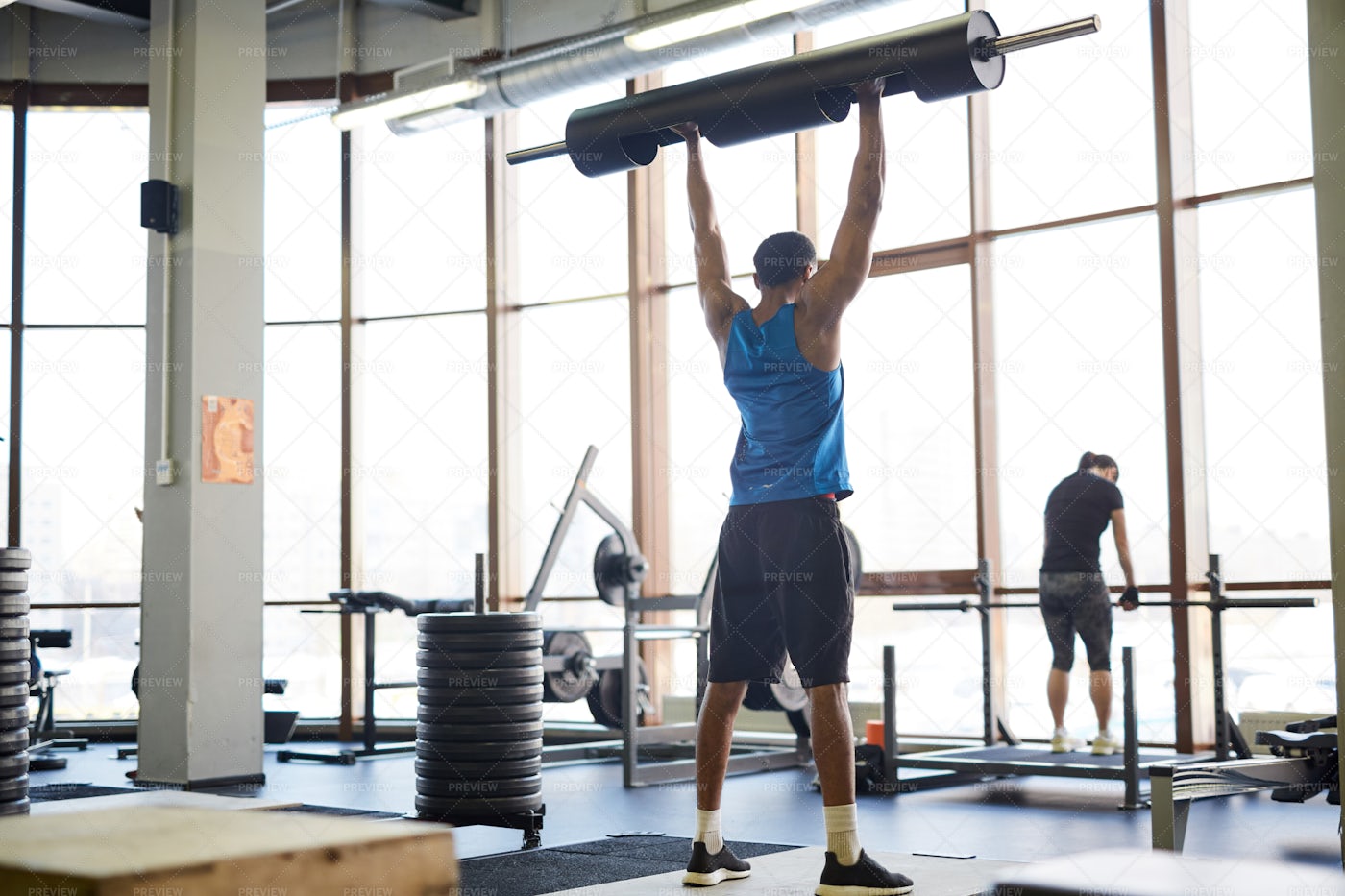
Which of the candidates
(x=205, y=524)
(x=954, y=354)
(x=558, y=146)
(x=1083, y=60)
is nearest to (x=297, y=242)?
(x=205, y=524)

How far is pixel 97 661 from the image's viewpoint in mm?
8492

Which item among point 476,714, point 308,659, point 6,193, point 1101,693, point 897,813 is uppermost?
point 6,193

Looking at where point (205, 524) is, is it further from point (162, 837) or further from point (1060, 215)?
point (162, 837)

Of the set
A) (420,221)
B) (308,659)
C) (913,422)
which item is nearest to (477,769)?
(913,422)

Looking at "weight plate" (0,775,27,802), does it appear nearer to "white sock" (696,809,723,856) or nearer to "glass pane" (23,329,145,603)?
"white sock" (696,809,723,856)

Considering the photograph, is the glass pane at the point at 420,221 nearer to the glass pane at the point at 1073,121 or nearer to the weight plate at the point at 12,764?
the glass pane at the point at 1073,121

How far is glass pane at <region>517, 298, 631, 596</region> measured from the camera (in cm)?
815

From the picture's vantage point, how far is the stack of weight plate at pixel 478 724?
13.0ft

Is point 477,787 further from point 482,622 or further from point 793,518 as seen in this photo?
point 793,518

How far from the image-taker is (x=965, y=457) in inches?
277

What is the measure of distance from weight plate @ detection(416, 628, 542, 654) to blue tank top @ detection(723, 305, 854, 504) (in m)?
1.19

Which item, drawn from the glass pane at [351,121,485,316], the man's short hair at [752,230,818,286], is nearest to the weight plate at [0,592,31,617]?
the man's short hair at [752,230,818,286]

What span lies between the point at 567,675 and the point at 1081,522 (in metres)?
2.55

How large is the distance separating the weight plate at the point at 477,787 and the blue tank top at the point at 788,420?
1.36m
